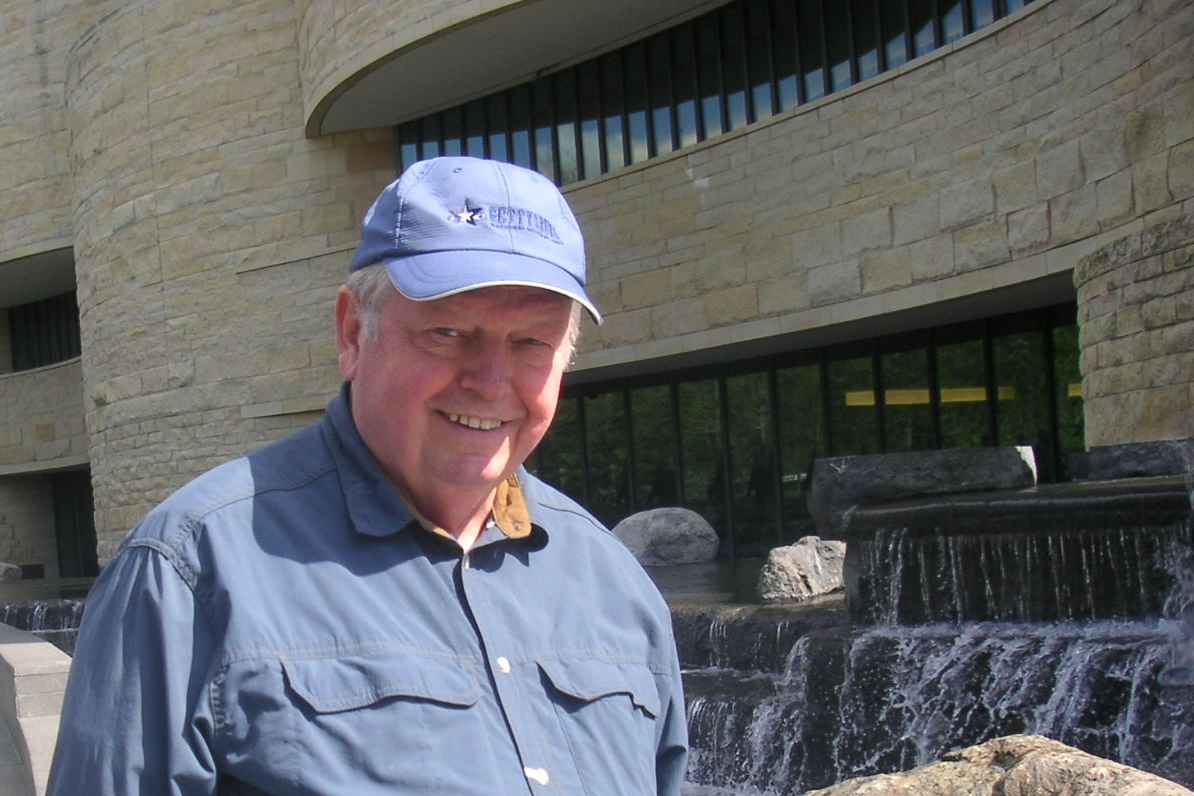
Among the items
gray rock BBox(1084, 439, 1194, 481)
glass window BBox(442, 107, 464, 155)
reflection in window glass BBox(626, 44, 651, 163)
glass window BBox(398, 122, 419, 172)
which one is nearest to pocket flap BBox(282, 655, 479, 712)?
gray rock BBox(1084, 439, 1194, 481)

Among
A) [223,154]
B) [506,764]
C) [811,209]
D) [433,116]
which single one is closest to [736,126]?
[811,209]

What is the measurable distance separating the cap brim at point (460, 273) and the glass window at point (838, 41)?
512 inches

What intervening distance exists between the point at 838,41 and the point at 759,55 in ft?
4.17

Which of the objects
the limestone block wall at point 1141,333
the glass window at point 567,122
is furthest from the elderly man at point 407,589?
the glass window at point 567,122

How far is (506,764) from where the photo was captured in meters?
1.57

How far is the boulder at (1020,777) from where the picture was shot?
9.21ft

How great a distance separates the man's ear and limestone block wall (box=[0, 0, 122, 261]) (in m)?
24.8

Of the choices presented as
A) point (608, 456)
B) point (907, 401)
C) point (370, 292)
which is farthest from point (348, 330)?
point (608, 456)

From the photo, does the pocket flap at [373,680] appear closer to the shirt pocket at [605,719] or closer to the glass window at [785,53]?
the shirt pocket at [605,719]

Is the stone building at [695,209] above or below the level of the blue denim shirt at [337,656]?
above

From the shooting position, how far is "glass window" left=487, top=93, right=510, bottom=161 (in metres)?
18.1

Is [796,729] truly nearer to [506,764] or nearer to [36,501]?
[506,764]

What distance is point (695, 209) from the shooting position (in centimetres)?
1484

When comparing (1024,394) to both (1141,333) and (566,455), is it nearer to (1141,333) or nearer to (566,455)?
(1141,333)
